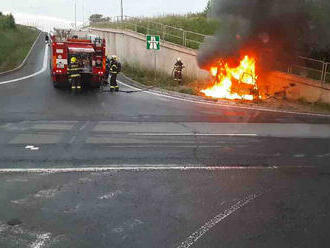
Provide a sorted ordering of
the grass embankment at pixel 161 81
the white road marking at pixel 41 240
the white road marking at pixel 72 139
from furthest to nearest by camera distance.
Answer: the grass embankment at pixel 161 81
the white road marking at pixel 72 139
the white road marking at pixel 41 240

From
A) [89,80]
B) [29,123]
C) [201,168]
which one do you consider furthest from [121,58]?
[201,168]

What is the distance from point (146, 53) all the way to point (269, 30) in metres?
9.63

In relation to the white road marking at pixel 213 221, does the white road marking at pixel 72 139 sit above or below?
below

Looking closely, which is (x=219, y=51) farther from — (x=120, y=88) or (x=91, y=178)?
(x=91, y=178)

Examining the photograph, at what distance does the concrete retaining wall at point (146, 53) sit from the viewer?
21.1 meters

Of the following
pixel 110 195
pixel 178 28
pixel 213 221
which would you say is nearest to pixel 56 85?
pixel 110 195

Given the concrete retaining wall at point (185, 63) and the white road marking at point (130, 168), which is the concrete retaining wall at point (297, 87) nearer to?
the concrete retaining wall at point (185, 63)

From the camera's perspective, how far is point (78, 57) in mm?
17047

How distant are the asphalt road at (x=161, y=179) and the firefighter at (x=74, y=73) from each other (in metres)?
3.25

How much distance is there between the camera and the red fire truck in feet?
54.6

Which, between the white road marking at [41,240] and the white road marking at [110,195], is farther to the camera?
the white road marking at [110,195]

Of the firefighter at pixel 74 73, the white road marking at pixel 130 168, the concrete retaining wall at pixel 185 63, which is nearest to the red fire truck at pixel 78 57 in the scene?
the firefighter at pixel 74 73

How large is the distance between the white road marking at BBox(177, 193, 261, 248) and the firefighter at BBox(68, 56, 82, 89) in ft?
37.7

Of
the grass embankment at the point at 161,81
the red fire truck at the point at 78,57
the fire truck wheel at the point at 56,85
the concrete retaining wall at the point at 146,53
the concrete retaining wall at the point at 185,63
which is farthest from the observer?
the concrete retaining wall at the point at 146,53
